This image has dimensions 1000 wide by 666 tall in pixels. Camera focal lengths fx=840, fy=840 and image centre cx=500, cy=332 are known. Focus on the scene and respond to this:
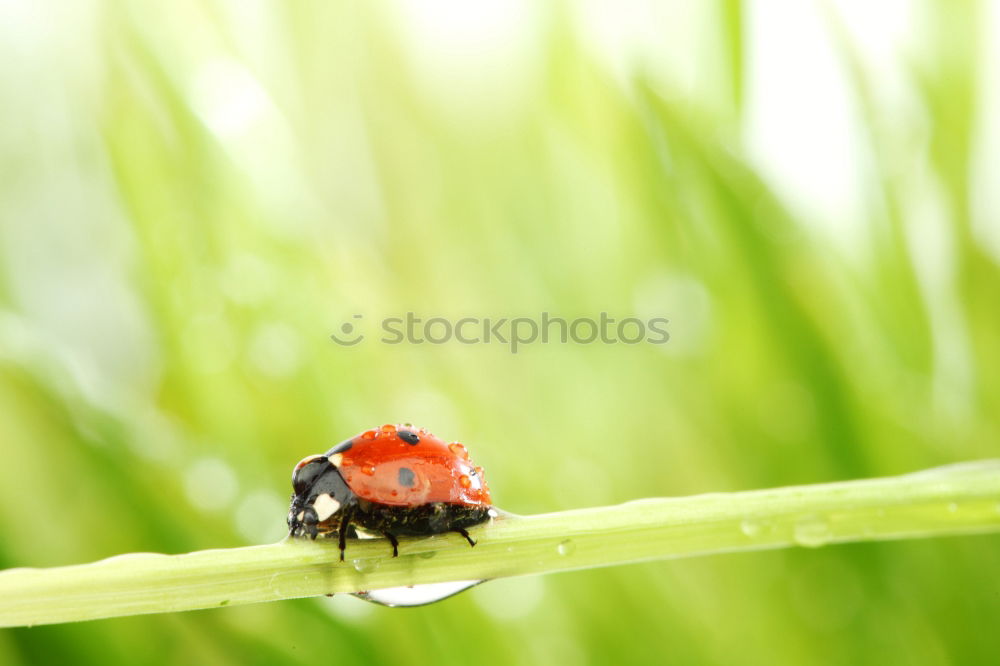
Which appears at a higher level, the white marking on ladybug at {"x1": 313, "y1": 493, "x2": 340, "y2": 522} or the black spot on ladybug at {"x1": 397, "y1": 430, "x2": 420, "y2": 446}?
the black spot on ladybug at {"x1": 397, "y1": 430, "x2": 420, "y2": 446}

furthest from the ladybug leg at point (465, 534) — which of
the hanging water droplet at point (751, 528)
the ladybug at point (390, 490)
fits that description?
the hanging water droplet at point (751, 528)

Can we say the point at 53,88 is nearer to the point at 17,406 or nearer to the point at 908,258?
the point at 17,406

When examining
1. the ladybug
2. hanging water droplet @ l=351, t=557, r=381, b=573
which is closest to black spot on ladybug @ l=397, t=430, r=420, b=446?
the ladybug

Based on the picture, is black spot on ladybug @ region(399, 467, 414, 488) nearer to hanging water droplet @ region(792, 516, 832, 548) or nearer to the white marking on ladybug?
the white marking on ladybug

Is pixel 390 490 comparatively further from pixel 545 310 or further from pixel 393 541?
pixel 545 310

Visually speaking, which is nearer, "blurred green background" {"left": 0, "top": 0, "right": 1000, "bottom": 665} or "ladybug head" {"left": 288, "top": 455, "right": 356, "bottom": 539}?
"ladybug head" {"left": 288, "top": 455, "right": 356, "bottom": 539}

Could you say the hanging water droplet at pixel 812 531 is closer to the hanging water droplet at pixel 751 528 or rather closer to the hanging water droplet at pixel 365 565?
the hanging water droplet at pixel 751 528
